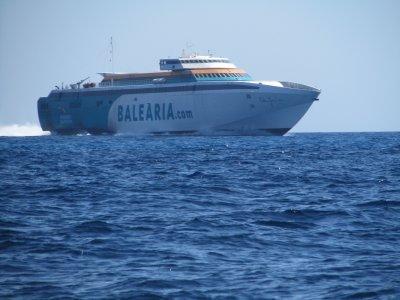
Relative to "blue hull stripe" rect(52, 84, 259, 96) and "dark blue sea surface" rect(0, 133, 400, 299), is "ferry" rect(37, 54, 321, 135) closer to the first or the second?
"blue hull stripe" rect(52, 84, 259, 96)

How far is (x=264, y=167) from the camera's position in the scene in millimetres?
47375

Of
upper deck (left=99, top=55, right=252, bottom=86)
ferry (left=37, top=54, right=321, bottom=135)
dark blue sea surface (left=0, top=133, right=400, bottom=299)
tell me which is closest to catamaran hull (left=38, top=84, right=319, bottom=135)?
ferry (left=37, top=54, right=321, bottom=135)

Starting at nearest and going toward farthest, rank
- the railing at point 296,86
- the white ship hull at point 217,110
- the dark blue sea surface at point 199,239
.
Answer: the dark blue sea surface at point 199,239 < the white ship hull at point 217,110 < the railing at point 296,86

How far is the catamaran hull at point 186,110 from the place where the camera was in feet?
364

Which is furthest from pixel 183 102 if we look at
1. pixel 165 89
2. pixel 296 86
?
pixel 296 86

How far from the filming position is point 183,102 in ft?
385

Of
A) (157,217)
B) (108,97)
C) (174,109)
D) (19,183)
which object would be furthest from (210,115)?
(157,217)

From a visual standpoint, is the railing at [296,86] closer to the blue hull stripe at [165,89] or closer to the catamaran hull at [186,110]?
the catamaran hull at [186,110]

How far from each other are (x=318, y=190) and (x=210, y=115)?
82086mm

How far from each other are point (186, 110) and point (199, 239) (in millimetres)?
98358

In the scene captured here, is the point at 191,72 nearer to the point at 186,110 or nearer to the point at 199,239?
the point at 186,110

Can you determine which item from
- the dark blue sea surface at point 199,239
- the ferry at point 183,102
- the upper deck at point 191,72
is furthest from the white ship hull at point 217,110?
the dark blue sea surface at point 199,239

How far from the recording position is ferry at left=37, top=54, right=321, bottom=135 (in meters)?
112

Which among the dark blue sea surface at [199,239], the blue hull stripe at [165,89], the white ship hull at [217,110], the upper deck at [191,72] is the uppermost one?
the upper deck at [191,72]
